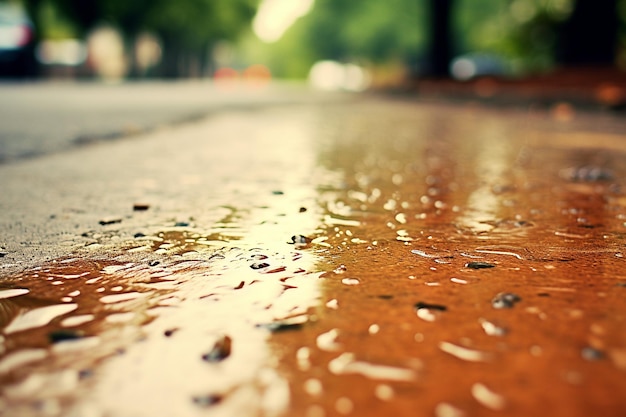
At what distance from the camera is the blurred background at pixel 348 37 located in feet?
42.5

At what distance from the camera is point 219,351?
35.1 inches

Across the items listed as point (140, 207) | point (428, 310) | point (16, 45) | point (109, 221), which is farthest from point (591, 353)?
point (16, 45)

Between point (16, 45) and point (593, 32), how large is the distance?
45.5 ft

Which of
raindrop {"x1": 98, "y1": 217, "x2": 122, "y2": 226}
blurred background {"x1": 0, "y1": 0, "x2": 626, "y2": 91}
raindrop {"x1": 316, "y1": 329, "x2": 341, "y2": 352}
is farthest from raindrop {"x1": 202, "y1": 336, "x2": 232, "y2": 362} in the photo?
blurred background {"x1": 0, "y1": 0, "x2": 626, "y2": 91}

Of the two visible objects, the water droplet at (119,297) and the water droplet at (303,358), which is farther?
the water droplet at (119,297)

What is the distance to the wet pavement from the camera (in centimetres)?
79

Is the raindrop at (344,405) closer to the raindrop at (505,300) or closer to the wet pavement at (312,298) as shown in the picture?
the wet pavement at (312,298)

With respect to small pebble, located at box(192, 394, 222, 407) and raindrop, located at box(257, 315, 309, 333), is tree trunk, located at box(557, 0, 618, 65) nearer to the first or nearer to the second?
raindrop, located at box(257, 315, 309, 333)

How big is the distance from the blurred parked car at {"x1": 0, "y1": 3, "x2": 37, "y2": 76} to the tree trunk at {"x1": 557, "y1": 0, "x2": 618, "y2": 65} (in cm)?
1311

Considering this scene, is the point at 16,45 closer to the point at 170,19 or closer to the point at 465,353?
the point at 170,19

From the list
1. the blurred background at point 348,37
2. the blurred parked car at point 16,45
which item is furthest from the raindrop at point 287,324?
the blurred parked car at point 16,45

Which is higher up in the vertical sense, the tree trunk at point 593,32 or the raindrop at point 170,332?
the tree trunk at point 593,32

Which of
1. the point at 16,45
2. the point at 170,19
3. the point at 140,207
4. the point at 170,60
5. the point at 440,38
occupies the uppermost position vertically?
the point at 170,19

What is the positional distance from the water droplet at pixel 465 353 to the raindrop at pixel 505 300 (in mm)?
185
